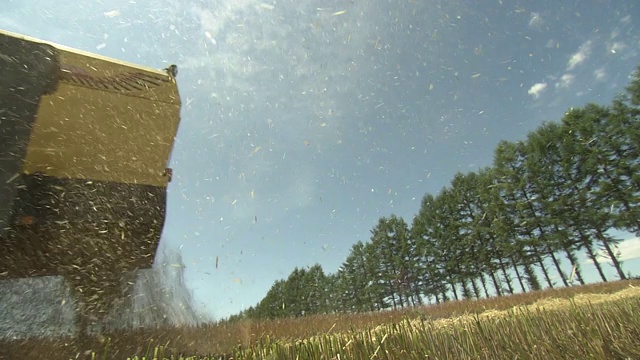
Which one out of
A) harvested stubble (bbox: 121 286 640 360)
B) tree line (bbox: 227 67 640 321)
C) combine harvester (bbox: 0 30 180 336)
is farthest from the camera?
tree line (bbox: 227 67 640 321)

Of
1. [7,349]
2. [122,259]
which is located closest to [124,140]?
[122,259]

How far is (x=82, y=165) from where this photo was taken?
13.8 ft

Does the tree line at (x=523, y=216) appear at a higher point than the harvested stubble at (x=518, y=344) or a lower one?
higher

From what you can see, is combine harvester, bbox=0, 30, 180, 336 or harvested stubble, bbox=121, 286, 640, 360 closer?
harvested stubble, bbox=121, 286, 640, 360

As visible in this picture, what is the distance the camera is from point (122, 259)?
469 centimetres

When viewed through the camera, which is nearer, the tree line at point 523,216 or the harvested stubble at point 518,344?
the harvested stubble at point 518,344

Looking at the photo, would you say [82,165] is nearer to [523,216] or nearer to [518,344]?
[518,344]

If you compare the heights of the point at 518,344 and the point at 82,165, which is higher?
the point at 82,165

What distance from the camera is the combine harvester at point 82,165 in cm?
359

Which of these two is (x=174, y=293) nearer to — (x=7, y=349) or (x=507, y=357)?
(x=7, y=349)

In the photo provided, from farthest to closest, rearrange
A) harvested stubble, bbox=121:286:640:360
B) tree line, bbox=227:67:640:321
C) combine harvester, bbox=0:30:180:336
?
tree line, bbox=227:67:640:321, combine harvester, bbox=0:30:180:336, harvested stubble, bbox=121:286:640:360

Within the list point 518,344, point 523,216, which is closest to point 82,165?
point 518,344

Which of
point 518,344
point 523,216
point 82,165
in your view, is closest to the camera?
point 518,344

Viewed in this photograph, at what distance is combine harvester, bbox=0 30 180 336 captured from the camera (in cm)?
359
